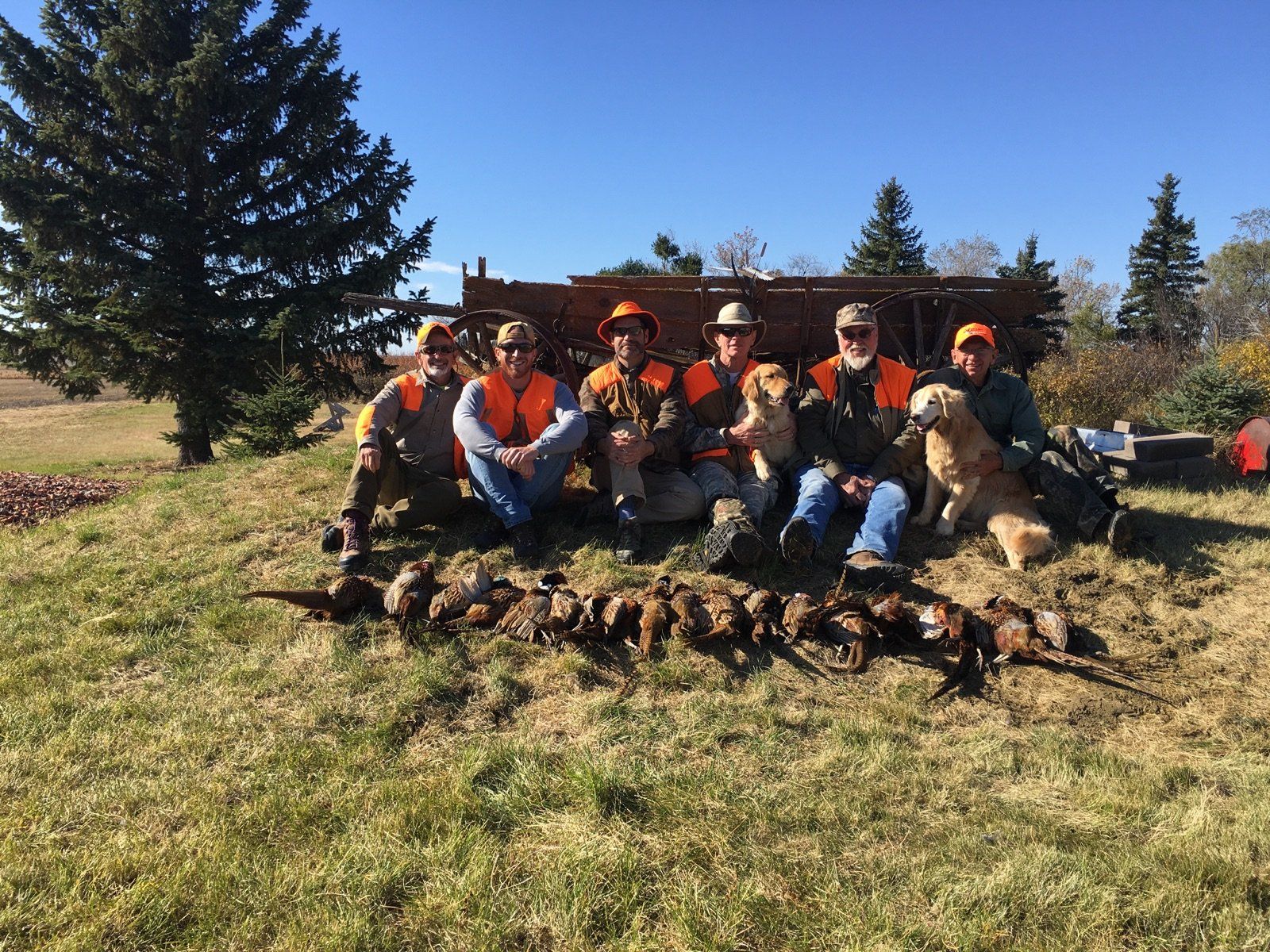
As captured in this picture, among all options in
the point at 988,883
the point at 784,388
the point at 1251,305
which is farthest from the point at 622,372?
the point at 1251,305

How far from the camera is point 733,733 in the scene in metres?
2.98

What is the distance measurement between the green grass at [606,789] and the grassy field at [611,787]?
11 mm

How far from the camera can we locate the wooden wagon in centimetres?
666

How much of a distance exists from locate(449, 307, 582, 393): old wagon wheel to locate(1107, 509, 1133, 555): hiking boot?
447 centimetres

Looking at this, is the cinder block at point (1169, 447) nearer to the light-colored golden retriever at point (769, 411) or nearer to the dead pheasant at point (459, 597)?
the light-colored golden retriever at point (769, 411)

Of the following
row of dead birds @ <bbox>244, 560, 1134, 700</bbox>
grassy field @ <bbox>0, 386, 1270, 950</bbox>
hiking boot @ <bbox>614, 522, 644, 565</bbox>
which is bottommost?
grassy field @ <bbox>0, 386, 1270, 950</bbox>

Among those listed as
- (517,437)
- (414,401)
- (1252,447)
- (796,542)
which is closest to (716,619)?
(796,542)

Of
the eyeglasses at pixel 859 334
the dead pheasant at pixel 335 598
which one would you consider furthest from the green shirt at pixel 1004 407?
the dead pheasant at pixel 335 598

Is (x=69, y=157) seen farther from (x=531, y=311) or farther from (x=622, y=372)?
(x=622, y=372)

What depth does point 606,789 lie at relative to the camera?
2514 mm

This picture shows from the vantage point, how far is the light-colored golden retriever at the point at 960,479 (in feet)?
16.3

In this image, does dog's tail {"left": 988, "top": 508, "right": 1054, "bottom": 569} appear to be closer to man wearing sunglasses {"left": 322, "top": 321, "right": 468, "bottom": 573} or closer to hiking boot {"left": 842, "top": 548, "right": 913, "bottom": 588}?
hiking boot {"left": 842, "top": 548, "right": 913, "bottom": 588}

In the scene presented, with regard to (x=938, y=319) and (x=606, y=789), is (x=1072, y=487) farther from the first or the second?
(x=606, y=789)

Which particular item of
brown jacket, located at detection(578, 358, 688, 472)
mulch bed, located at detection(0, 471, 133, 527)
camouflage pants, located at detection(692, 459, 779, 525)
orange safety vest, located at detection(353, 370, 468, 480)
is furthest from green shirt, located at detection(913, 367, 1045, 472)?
mulch bed, located at detection(0, 471, 133, 527)
